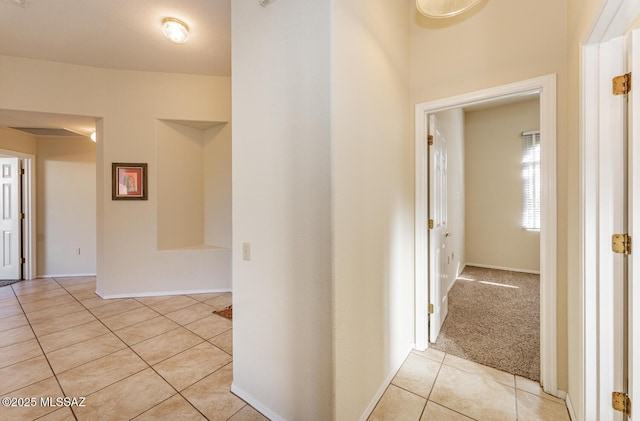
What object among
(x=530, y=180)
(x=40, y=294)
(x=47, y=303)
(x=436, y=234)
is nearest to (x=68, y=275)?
(x=40, y=294)

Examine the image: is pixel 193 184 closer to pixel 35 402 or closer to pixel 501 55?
pixel 35 402

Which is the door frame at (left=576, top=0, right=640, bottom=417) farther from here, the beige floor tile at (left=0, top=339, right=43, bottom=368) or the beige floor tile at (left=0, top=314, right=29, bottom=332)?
the beige floor tile at (left=0, top=314, right=29, bottom=332)

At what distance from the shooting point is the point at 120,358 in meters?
2.15

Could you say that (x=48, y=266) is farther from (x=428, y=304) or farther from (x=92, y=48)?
(x=428, y=304)

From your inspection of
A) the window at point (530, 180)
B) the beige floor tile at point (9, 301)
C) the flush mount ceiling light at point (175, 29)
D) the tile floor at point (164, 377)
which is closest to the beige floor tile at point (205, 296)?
the tile floor at point (164, 377)

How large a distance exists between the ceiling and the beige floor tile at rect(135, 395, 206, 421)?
3152mm

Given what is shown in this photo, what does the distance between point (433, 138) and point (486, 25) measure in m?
0.85

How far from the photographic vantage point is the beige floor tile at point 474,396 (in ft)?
5.22

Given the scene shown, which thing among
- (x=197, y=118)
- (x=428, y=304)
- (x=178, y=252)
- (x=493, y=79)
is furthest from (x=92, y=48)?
(x=428, y=304)

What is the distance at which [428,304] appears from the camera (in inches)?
91.0

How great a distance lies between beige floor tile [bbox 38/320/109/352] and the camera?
234 centimetres

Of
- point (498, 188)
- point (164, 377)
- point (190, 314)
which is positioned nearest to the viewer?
point (164, 377)

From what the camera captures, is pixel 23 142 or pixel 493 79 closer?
pixel 493 79

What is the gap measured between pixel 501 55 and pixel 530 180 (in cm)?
390
